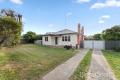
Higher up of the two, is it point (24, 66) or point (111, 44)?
point (111, 44)

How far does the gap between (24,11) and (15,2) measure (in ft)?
8.19

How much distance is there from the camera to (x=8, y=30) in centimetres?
1942

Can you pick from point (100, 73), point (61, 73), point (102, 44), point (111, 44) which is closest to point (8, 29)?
point (61, 73)

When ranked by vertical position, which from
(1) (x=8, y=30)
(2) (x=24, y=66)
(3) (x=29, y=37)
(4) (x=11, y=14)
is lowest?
(2) (x=24, y=66)

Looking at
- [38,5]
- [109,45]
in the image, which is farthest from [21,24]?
[109,45]

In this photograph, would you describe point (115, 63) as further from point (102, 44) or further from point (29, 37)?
point (29, 37)

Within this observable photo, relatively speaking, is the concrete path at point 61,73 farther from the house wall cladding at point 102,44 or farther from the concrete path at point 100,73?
the house wall cladding at point 102,44

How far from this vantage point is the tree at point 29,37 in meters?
43.9

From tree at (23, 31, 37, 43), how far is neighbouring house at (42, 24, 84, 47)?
4.05 m

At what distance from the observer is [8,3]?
23359 millimetres

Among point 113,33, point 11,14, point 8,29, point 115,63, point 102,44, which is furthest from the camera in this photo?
point 113,33

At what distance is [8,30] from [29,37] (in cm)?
2496

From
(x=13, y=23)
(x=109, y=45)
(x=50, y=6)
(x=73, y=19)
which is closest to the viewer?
(x=13, y=23)

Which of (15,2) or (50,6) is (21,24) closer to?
(15,2)
